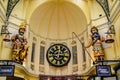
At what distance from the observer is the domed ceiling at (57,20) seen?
17.6 meters

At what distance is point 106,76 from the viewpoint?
34.4 ft

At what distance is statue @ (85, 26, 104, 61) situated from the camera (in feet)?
47.2

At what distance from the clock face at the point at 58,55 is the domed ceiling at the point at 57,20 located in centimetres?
104

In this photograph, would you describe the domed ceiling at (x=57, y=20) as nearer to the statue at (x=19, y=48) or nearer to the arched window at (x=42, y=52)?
the arched window at (x=42, y=52)

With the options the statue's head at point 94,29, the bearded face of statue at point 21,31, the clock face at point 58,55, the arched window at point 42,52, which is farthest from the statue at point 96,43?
the bearded face of statue at point 21,31

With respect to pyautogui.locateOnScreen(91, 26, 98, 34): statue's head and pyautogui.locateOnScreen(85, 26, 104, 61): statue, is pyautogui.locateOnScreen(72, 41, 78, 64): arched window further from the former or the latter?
pyautogui.locateOnScreen(91, 26, 98, 34): statue's head

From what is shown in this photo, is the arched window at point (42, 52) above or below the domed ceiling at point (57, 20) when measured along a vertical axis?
below

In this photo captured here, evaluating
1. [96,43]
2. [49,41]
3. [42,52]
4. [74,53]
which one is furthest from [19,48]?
[96,43]

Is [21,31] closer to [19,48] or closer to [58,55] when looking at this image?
[19,48]

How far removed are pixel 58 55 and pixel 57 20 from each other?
3.36m

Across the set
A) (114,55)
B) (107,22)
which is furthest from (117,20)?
(114,55)

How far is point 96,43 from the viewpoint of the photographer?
14.8 m

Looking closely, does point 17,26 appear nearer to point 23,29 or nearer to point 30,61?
point 23,29

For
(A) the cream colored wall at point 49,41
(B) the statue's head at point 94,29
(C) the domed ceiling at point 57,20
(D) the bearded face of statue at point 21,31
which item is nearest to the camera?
(A) the cream colored wall at point 49,41
